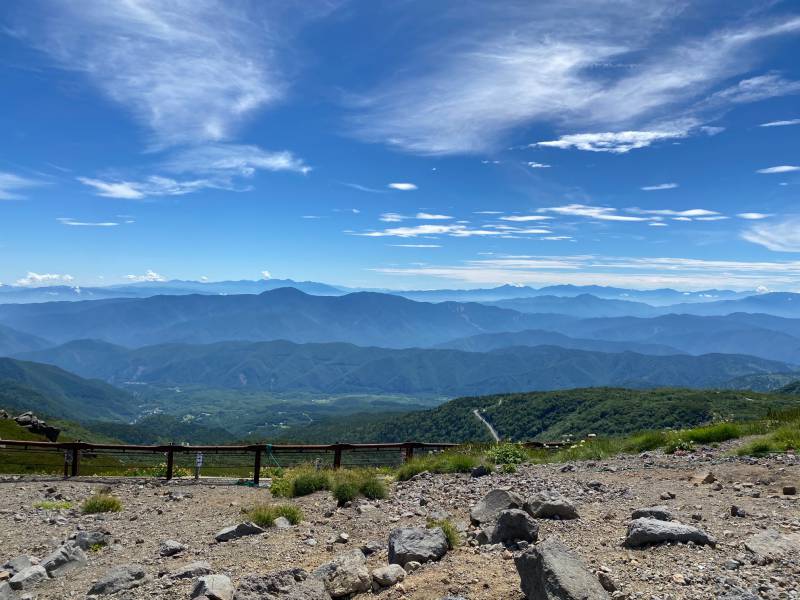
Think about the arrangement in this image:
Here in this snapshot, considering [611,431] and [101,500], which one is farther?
[611,431]

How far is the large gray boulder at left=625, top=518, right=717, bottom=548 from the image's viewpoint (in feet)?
25.9

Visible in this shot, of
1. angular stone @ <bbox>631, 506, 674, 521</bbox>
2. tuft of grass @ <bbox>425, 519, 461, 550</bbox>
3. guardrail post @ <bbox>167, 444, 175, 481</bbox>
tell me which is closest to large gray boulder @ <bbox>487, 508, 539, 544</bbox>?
tuft of grass @ <bbox>425, 519, 461, 550</bbox>

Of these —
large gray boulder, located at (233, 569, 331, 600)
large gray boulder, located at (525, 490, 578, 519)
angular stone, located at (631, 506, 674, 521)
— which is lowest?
large gray boulder, located at (233, 569, 331, 600)

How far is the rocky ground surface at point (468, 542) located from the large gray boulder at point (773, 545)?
0.03 metres

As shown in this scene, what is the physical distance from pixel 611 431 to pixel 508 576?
127m

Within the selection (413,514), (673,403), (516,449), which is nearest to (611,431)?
(673,403)

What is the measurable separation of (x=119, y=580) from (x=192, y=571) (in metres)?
1.26

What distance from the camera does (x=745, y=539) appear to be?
7.95 metres

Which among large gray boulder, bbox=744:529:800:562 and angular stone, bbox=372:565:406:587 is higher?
large gray boulder, bbox=744:529:800:562

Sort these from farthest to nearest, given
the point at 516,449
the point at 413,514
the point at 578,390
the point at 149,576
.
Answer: the point at 578,390, the point at 516,449, the point at 413,514, the point at 149,576

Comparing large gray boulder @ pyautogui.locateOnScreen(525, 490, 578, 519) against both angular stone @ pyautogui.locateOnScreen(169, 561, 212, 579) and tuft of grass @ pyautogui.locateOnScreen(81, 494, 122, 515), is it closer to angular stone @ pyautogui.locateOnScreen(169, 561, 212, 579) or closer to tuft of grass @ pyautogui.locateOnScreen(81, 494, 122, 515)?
angular stone @ pyautogui.locateOnScreen(169, 561, 212, 579)

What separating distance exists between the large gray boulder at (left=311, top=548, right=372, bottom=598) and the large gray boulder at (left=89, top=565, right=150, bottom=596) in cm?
318

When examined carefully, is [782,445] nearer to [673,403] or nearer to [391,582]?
[391,582]

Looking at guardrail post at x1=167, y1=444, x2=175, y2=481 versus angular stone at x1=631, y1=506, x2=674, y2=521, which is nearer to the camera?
angular stone at x1=631, y1=506, x2=674, y2=521
